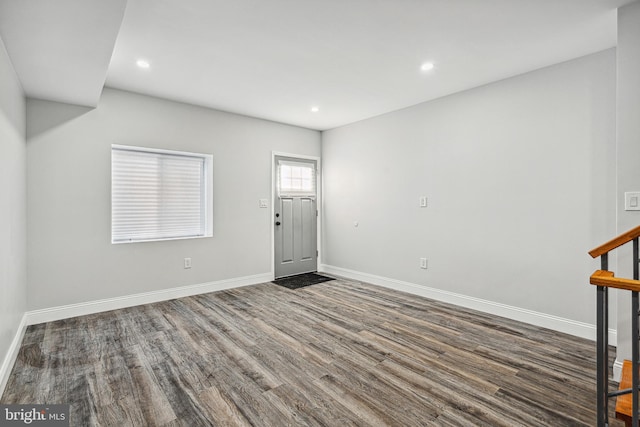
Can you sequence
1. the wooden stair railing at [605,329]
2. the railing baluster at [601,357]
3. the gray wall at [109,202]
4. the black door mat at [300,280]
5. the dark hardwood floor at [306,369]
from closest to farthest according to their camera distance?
the wooden stair railing at [605,329]
the railing baluster at [601,357]
the dark hardwood floor at [306,369]
the gray wall at [109,202]
the black door mat at [300,280]

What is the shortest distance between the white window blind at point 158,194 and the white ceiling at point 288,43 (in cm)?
78

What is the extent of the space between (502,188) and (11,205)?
14.6ft

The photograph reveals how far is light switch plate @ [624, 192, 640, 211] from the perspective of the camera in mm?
2143

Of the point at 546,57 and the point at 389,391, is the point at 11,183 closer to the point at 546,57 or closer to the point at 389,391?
the point at 389,391

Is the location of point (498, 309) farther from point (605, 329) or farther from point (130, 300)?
point (130, 300)

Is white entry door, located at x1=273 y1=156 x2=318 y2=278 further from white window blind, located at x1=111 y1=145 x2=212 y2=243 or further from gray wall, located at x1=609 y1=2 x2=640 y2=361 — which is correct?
gray wall, located at x1=609 y1=2 x2=640 y2=361

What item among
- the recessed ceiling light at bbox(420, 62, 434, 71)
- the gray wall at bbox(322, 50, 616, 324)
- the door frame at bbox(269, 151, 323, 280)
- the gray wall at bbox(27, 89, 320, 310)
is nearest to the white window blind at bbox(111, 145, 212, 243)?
the gray wall at bbox(27, 89, 320, 310)

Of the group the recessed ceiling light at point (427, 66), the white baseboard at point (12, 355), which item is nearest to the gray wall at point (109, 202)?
the white baseboard at point (12, 355)

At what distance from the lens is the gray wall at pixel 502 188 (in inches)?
112

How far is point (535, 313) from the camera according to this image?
125 inches

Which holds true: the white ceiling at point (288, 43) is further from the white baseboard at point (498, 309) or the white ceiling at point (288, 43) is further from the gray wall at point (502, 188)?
the white baseboard at point (498, 309)

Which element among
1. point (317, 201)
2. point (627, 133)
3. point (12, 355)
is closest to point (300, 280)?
point (317, 201)

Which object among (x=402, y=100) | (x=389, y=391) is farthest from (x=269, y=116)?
(x=389, y=391)

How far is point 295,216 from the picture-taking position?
17.6 feet
